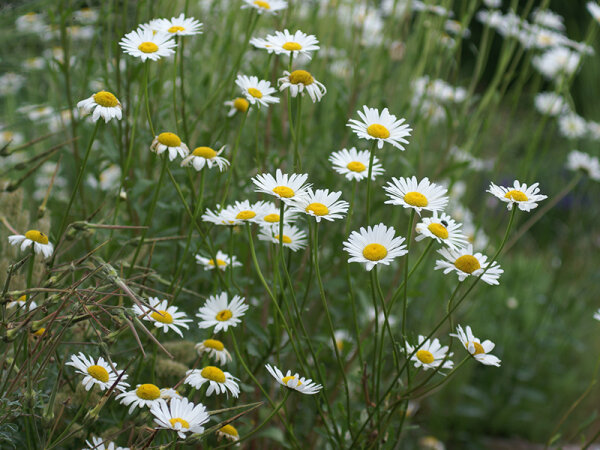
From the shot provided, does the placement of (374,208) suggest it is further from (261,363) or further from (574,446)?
(574,446)

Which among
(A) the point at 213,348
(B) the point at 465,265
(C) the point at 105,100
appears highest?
(C) the point at 105,100

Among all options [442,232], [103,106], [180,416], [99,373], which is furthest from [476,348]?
[103,106]

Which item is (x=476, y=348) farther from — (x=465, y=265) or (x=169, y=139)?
(x=169, y=139)

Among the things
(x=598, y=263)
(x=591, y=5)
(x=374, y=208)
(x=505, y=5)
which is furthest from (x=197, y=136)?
(x=505, y=5)

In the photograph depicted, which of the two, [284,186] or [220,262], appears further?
[220,262]

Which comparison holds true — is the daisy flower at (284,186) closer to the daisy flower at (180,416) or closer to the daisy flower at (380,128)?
the daisy flower at (380,128)

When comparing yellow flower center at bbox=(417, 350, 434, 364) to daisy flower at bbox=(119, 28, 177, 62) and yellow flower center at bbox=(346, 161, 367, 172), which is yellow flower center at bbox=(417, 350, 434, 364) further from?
daisy flower at bbox=(119, 28, 177, 62)

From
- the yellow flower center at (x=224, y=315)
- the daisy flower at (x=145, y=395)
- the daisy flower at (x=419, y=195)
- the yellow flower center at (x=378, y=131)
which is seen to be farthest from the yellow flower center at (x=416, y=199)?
the daisy flower at (x=145, y=395)

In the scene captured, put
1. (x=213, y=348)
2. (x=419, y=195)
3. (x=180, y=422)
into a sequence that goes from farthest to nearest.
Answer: (x=213, y=348) → (x=419, y=195) → (x=180, y=422)
